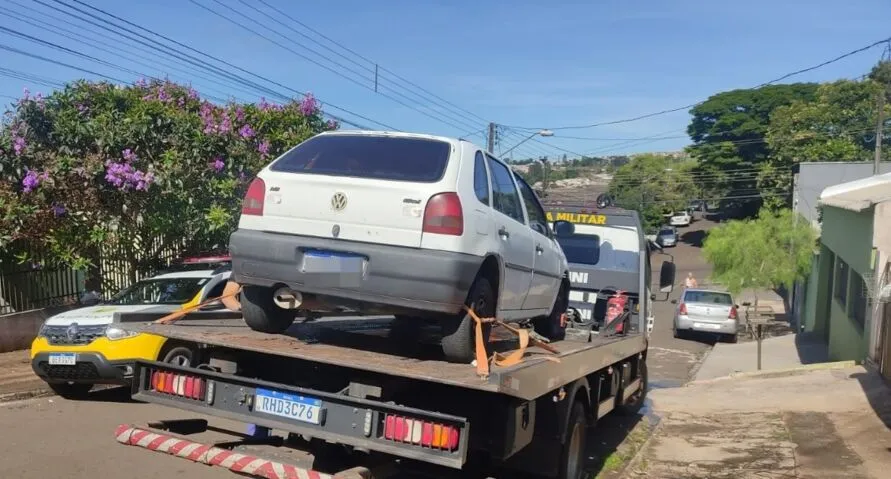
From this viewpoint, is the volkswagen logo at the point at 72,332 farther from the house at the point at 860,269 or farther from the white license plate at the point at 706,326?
the white license plate at the point at 706,326

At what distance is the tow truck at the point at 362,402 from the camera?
4.57 metres

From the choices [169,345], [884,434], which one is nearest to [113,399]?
[169,345]

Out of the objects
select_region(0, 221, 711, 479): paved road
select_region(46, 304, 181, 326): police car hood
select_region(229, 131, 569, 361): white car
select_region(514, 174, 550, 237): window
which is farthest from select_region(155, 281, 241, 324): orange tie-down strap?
select_region(46, 304, 181, 326): police car hood

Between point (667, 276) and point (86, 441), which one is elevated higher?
point (667, 276)

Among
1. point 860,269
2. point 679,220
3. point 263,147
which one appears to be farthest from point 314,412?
point 679,220

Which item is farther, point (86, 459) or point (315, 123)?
point (315, 123)

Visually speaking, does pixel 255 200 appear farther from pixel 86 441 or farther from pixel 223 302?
pixel 86 441

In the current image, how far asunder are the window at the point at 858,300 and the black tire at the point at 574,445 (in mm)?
9533

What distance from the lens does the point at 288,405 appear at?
16.2 feet

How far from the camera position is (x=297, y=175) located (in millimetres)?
5312

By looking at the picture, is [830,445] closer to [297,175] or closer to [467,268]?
[467,268]

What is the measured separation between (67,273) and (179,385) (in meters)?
10.9

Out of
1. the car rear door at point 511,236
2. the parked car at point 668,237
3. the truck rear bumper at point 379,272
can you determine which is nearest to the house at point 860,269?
the car rear door at point 511,236

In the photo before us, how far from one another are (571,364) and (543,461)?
0.78 m
